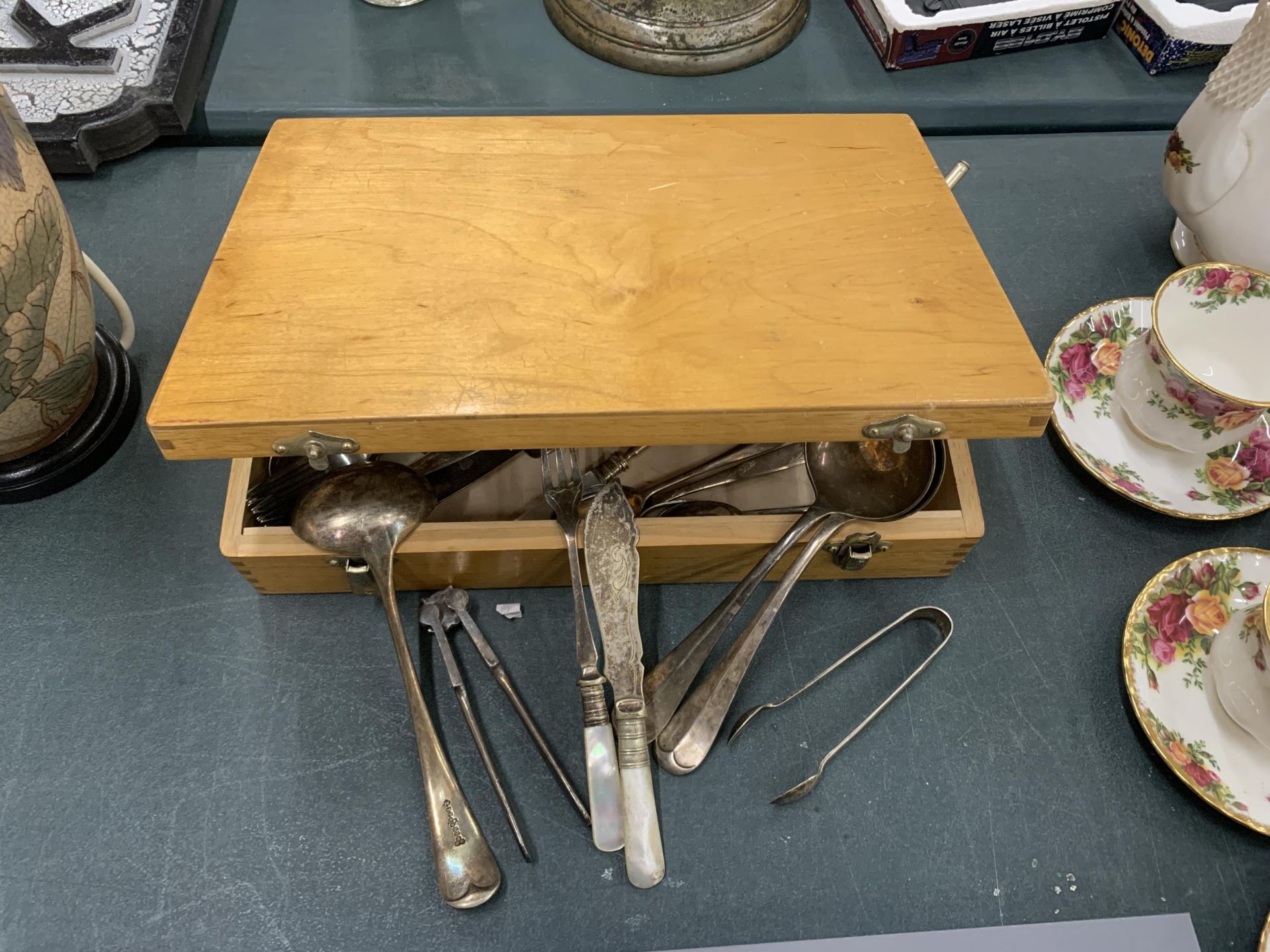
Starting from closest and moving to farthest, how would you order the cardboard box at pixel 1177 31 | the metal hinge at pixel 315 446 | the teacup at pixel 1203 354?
the metal hinge at pixel 315 446, the teacup at pixel 1203 354, the cardboard box at pixel 1177 31

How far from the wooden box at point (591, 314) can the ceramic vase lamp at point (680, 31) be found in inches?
9.9

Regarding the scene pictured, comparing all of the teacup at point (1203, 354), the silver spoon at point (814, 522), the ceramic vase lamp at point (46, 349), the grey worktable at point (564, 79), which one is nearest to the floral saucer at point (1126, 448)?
the teacup at point (1203, 354)

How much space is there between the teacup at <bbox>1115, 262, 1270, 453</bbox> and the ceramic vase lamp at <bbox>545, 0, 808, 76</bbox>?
1.42 feet

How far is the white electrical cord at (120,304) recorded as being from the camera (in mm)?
556

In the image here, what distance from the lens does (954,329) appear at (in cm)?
46

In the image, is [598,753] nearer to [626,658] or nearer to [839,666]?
[626,658]

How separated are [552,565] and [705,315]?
0.59 ft

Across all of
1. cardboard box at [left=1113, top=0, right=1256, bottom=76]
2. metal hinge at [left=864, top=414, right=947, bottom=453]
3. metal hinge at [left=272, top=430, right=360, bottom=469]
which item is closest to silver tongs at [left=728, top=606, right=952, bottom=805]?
metal hinge at [left=864, top=414, right=947, bottom=453]

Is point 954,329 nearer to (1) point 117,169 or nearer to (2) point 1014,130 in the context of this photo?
(2) point 1014,130

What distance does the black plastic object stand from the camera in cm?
55

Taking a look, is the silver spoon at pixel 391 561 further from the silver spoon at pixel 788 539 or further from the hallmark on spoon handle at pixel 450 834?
the silver spoon at pixel 788 539

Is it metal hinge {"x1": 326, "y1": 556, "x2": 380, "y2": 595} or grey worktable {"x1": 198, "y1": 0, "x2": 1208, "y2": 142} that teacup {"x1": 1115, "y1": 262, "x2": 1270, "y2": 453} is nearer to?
grey worktable {"x1": 198, "y1": 0, "x2": 1208, "y2": 142}

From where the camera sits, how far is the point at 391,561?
19.3 inches

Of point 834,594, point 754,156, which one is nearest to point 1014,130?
point 754,156
